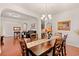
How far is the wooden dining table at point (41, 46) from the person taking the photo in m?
2.23

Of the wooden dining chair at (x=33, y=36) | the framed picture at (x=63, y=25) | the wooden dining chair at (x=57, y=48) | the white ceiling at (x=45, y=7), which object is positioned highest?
the white ceiling at (x=45, y=7)

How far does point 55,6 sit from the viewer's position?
2213 millimetres

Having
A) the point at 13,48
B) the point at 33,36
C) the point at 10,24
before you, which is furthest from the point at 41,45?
the point at 10,24

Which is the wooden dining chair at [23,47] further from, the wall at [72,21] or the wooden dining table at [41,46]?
the wall at [72,21]

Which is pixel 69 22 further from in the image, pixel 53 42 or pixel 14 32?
pixel 14 32

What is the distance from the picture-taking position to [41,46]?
2262 millimetres

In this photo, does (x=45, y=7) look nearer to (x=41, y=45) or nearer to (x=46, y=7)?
(x=46, y=7)

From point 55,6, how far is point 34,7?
39 cm

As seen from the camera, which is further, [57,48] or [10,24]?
[57,48]

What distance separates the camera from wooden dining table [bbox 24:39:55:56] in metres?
2.23

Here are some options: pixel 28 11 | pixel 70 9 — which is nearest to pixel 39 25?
pixel 28 11

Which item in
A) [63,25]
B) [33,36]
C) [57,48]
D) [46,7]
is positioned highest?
[46,7]

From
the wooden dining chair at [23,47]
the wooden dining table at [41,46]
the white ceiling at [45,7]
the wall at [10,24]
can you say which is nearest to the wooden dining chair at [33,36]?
the wooden dining table at [41,46]

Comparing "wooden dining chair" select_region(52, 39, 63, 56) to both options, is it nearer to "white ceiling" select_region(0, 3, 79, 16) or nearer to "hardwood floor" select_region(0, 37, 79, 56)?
"hardwood floor" select_region(0, 37, 79, 56)
